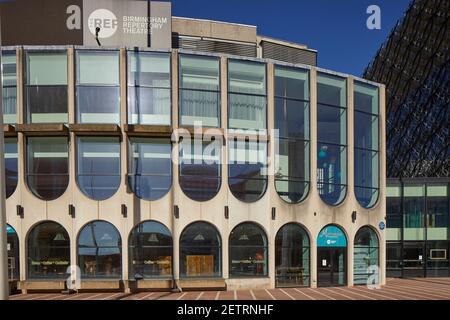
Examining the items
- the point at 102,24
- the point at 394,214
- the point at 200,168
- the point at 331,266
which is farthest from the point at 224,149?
the point at 394,214

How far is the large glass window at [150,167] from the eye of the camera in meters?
18.8

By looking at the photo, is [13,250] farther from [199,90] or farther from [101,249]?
[199,90]

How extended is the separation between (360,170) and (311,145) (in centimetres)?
384

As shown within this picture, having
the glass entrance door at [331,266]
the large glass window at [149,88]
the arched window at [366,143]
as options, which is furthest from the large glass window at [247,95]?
the glass entrance door at [331,266]

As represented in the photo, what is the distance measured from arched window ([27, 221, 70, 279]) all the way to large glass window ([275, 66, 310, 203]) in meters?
10.7

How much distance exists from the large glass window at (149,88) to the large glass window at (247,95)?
10.5 ft

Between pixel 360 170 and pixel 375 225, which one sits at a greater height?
pixel 360 170

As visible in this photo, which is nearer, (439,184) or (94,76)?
(94,76)

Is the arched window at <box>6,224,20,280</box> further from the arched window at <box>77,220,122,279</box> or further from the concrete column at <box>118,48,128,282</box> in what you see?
the concrete column at <box>118,48,128,282</box>

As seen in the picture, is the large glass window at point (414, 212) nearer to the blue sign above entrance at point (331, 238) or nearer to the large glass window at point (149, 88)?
the blue sign above entrance at point (331, 238)

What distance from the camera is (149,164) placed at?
749 inches

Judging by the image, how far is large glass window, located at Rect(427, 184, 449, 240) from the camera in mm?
27297
